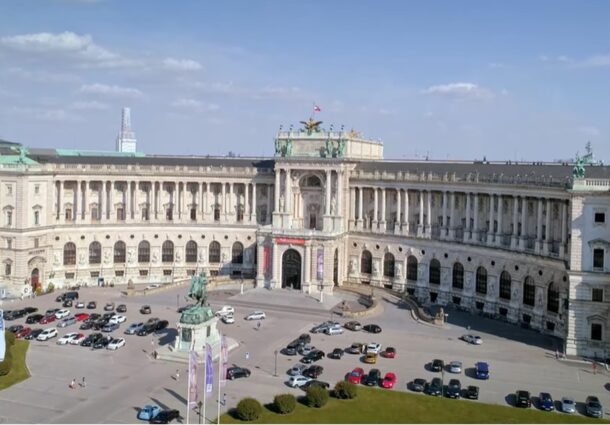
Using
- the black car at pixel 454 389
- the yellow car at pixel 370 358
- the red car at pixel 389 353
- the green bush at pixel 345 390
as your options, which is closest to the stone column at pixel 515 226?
the red car at pixel 389 353

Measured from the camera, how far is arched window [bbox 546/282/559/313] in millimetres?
93000

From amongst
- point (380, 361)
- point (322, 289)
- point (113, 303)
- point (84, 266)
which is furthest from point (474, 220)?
point (84, 266)

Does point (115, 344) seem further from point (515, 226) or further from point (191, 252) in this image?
point (515, 226)

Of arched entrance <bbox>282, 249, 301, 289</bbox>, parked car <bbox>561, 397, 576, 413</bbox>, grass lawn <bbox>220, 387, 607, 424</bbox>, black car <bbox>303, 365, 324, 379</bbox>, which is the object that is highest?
arched entrance <bbox>282, 249, 301, 289</bbox>

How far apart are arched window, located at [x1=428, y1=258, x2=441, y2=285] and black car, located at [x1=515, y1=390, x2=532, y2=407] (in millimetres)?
47701

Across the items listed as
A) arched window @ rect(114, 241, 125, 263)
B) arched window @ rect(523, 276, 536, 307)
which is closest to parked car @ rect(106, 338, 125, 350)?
arched window @ rect(114, 241, 125, 263)

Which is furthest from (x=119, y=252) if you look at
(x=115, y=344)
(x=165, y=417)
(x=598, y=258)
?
(x=598, y=258)

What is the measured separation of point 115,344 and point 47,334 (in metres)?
10.2

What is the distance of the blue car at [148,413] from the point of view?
2398 inches

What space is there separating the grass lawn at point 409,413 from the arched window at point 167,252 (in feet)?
232

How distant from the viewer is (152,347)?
84125 mm

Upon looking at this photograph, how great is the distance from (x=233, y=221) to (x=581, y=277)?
6784cm

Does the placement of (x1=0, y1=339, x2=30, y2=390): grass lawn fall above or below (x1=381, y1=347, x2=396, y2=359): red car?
below

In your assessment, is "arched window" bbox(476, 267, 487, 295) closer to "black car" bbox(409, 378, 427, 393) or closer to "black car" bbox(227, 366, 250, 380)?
→ "black car" bbox(409, 378, 427, 393)
